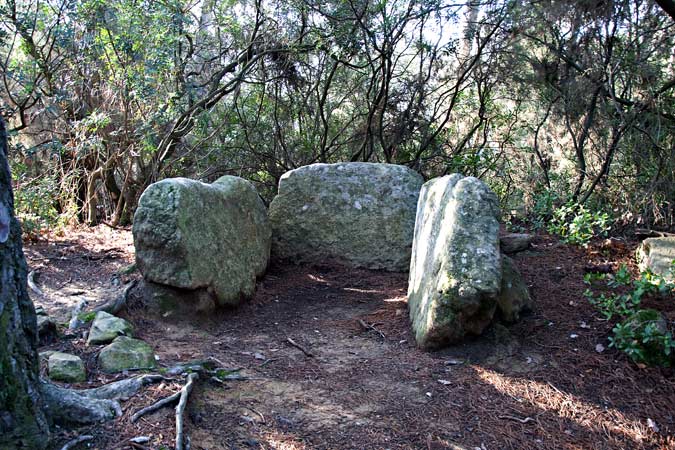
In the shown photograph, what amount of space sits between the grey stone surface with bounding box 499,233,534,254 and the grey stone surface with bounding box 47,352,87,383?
440 cm

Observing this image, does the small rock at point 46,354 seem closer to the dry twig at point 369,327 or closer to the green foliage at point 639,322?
the dry twig at point 369,327

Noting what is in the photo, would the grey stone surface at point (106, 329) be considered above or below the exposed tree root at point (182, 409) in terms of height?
above

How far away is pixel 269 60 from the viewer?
8.16 metres

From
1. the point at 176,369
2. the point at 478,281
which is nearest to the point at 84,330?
the point at 176,369

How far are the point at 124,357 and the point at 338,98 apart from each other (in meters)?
6.10

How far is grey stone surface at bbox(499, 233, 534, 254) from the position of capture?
6.04m

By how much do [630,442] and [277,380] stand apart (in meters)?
2.26

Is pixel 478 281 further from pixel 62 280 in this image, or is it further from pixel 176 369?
pixel 62 280

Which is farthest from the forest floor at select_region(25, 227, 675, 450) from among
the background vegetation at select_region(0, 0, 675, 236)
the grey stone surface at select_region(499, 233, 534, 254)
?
the background vegetation at select_region(0, 0, 675, 236)

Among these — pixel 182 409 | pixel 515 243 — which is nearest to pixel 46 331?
pixel 182 409

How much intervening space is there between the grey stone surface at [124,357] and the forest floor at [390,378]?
90 mm

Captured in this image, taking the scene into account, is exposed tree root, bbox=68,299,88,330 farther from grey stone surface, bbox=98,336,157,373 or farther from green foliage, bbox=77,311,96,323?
grey stone surface, bbox=98,336,157,373

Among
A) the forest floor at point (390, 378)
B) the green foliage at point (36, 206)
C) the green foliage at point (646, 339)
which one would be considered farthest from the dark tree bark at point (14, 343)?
the green foliage at point (36, 206)

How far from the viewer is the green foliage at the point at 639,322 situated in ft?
12.4
